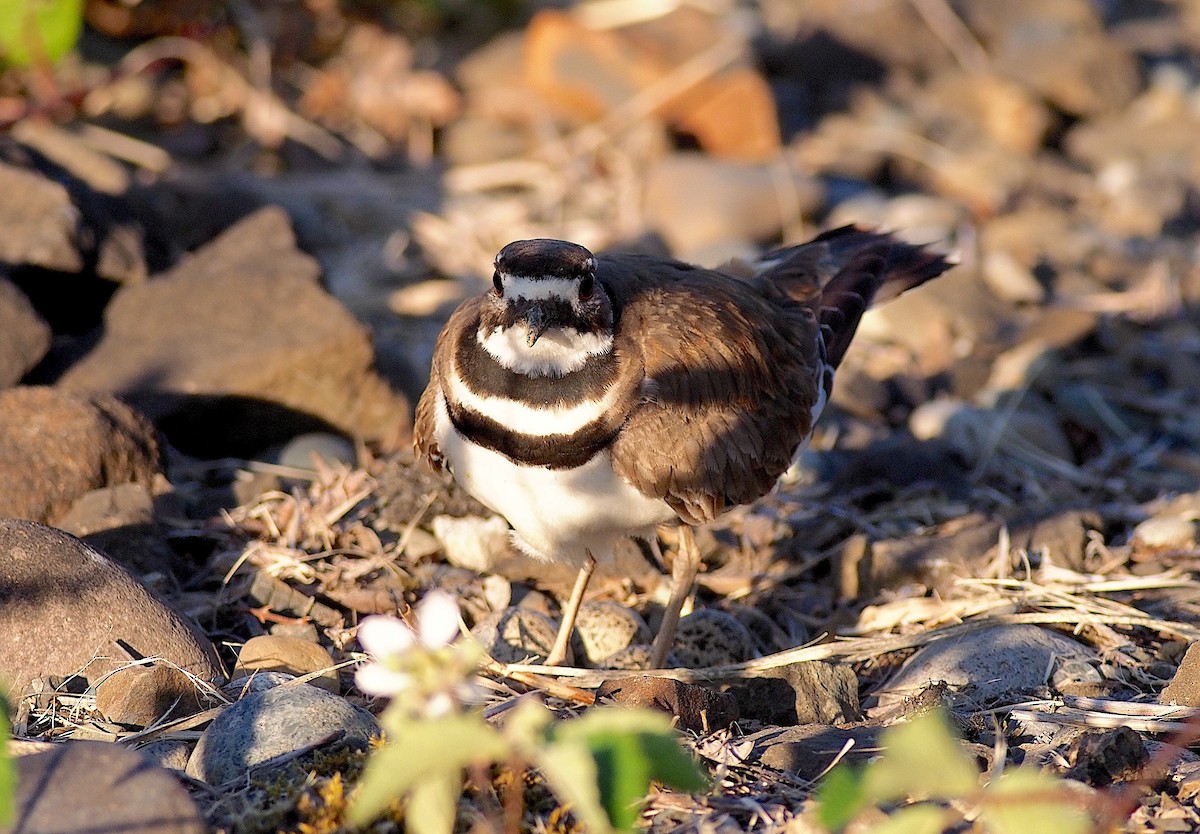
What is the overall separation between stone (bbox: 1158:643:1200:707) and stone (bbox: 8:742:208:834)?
2748 mm

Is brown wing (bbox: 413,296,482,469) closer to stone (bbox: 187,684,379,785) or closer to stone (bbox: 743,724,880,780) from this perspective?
stone (bbox: 187,684,379,785)

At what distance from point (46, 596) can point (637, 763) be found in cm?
220

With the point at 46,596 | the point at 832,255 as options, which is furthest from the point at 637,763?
the point at 832,255

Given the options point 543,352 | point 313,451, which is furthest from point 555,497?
point 313,451

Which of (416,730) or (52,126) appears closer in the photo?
(416,730)

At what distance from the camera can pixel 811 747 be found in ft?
11.5

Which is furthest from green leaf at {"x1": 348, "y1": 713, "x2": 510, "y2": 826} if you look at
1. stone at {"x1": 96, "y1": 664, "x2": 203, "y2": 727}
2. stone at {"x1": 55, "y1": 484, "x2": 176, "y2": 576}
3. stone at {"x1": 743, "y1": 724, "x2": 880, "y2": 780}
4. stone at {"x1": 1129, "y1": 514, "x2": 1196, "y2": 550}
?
stone at {"x1": 1129, "y1": 514, "x2": 1196, "y2": 550}

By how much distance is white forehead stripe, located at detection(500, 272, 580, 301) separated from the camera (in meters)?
3.98

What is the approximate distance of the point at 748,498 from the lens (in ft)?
15.2

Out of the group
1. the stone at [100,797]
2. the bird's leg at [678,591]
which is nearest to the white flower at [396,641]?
the stone at [100,797]

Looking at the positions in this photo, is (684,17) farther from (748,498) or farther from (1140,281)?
(748,498)

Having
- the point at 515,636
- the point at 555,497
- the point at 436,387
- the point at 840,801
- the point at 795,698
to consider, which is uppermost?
the point at 840,801

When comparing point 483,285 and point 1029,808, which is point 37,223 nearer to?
point 483,285

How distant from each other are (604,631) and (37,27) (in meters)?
4.49
